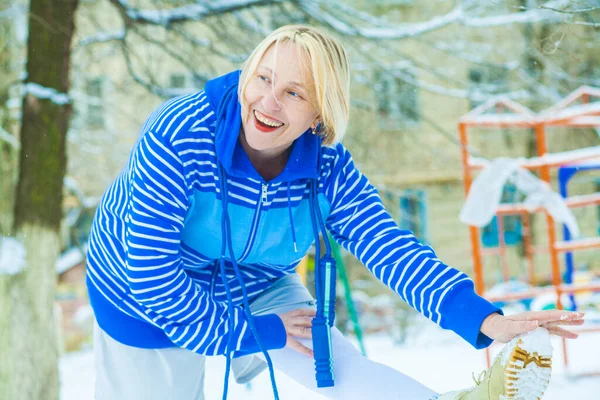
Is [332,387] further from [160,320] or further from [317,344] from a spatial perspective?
[160,320]

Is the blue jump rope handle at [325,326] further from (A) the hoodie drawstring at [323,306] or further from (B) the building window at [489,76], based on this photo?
(B) the building window at [489,76]

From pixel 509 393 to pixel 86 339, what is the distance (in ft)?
21.2

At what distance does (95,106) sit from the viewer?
215 inches

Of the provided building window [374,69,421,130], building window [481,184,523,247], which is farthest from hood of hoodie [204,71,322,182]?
building window [481,184,523,247]

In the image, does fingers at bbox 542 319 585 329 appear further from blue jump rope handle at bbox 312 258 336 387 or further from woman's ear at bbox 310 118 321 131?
woman's ear at bbox 310 118 321 131

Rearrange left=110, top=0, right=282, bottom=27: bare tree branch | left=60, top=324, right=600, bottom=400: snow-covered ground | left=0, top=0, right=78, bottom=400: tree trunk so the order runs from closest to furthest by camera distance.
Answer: left=60, top=324, right=600, bottom=400: snow-covered ground, left=0, top=0, right=78, bottom=400: tree trunk, left=110, top=0, right=282, bottom=27: bare tree branch

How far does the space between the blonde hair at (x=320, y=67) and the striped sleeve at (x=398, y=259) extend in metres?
0.17

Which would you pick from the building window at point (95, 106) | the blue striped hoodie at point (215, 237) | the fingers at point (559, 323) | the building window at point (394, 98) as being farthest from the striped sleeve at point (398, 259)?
the building window at point (95, 106)

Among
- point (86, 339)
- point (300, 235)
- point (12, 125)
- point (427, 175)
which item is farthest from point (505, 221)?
point (300, 235)

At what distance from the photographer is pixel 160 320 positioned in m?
1.46

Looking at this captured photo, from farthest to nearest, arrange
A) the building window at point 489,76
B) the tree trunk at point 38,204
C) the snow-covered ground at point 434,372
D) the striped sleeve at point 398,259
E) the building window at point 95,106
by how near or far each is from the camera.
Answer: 1. the building window at point 489,76
2. the building window at point 95,106
3. the tree trunk at point 38,204
4. the snow-covered ground at point 434,372
5. the striped sleeve at point 398,259

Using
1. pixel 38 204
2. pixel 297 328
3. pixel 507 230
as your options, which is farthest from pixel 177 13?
pixel 507 230

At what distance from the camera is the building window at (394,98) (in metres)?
4.31

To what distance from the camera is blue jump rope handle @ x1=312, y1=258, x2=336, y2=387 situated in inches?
58.7
